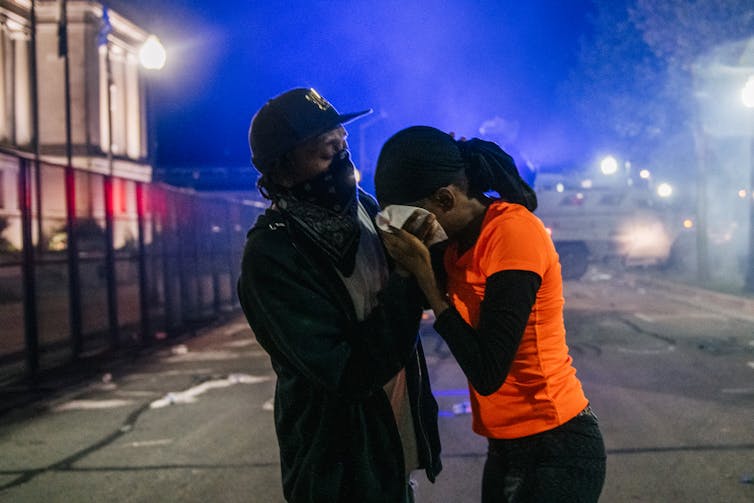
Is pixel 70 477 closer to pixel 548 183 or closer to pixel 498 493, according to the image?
pixel 498 493

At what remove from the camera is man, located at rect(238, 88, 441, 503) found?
64.3 inches

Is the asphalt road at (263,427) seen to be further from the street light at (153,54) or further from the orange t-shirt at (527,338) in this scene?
the street light at (153,54)

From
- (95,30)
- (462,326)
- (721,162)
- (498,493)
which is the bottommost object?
(498,493)

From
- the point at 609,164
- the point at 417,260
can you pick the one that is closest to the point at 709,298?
Result: the point at 609,164

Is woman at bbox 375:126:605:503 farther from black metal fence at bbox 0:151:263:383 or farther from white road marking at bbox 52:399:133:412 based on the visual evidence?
black metal fence at bbox 0:151:263:383

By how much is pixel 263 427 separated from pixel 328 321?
4.42 meters

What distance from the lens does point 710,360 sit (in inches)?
312

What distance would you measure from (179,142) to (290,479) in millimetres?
62726

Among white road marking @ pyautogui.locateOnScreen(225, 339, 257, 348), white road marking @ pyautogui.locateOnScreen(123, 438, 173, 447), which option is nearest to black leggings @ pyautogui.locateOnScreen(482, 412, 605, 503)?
white road marking @ pyautogui.locateOnScreen(123, 438, 173, 447)

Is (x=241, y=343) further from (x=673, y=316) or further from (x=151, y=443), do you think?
(x=673, y=316)

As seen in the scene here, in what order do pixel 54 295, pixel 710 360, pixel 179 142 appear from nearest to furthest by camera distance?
pixel 710 360 < pixel 54 295 < pixel 179 142

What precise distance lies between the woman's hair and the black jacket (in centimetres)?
32

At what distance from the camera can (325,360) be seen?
1592mm

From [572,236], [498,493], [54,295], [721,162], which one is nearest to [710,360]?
[498,493]
